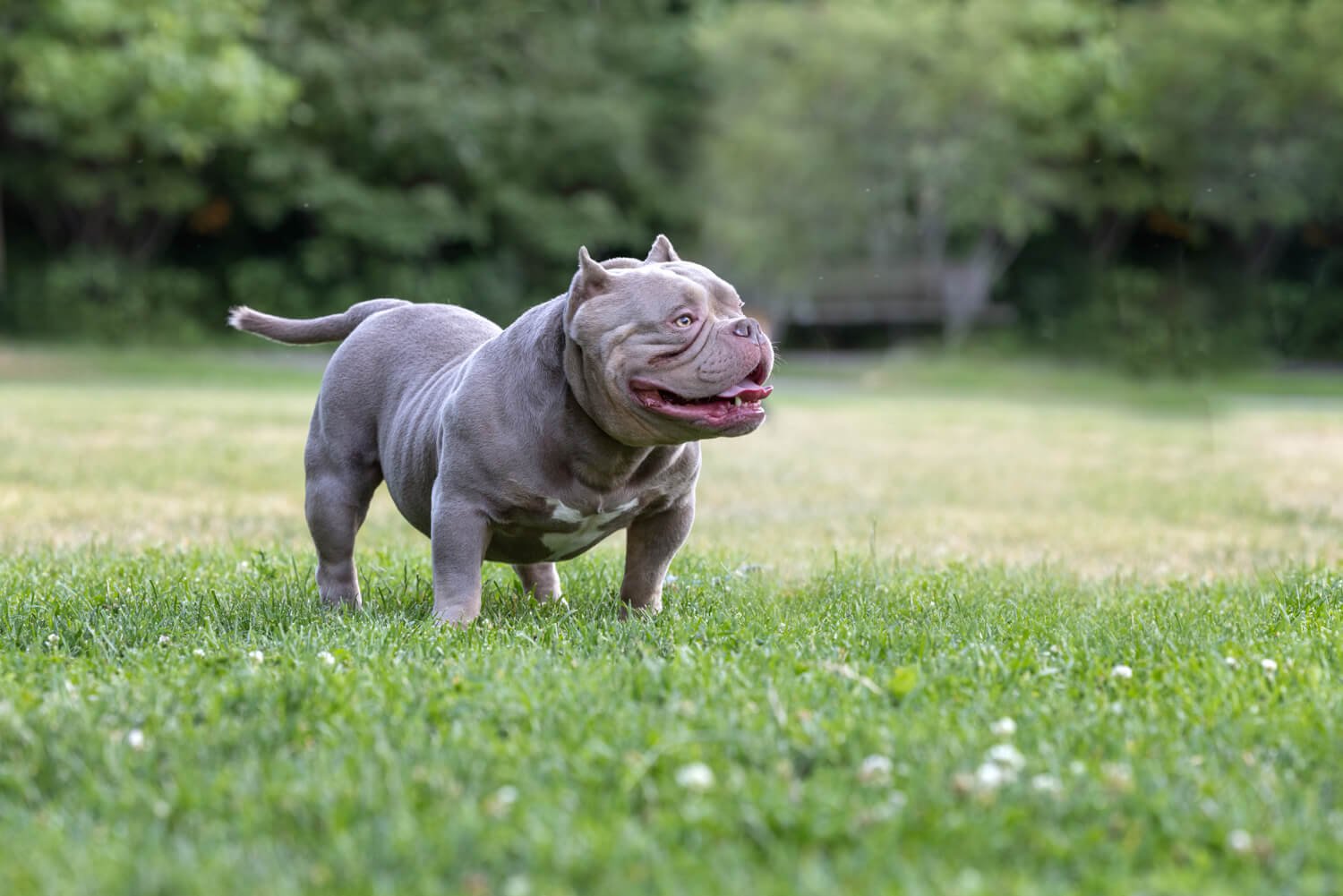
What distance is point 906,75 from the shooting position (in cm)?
2811

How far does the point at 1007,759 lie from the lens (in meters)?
2.92

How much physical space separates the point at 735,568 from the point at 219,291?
27.6 metres

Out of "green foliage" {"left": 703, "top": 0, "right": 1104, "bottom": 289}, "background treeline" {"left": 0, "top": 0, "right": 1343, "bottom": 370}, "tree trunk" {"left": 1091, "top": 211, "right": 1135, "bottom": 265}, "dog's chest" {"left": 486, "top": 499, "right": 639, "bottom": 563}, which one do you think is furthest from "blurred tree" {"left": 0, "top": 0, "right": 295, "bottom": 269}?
"dog's chest" {"left": 486, "top": 499, "right": 639, "bottom": 563}

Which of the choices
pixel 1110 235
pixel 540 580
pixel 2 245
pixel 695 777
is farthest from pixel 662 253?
pixel 2 245

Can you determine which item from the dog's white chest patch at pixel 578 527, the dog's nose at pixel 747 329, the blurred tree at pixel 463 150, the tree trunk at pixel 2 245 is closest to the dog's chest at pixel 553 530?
the dog's white chest patch at pixel 578 527

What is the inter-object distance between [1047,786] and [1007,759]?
0.15 meters

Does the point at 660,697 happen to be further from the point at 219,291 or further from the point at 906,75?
the point at 219,291

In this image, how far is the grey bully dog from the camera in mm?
4145

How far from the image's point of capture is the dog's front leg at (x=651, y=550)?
477cm

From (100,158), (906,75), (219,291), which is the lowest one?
(219,291)

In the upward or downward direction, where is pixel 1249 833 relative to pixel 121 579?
upward

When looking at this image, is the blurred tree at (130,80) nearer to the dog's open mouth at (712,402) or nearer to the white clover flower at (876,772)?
the dog's open mouth at (712,402)

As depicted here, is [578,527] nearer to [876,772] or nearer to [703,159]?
[876,772]

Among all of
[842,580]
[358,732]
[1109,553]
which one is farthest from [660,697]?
[1109,553]
